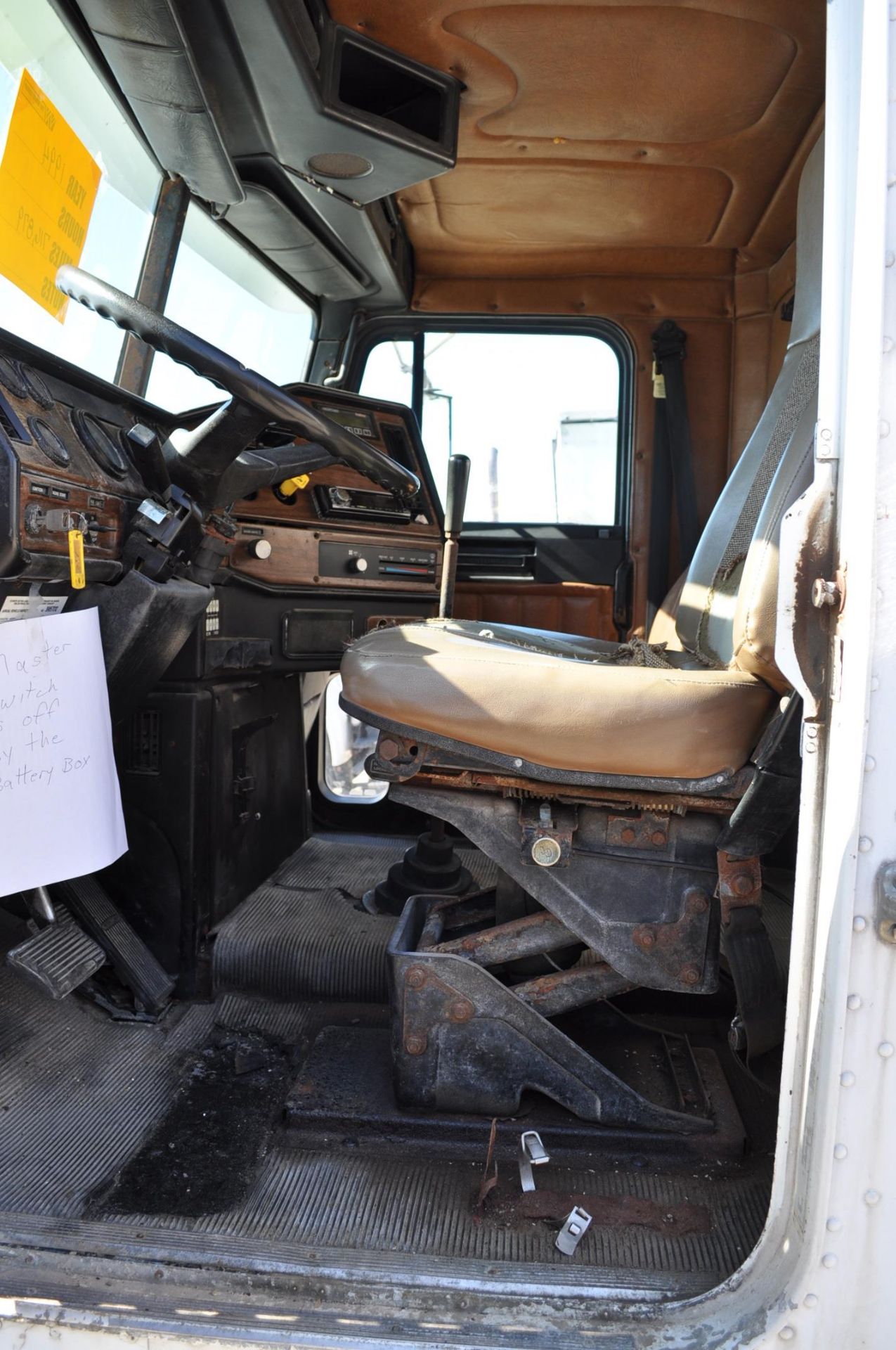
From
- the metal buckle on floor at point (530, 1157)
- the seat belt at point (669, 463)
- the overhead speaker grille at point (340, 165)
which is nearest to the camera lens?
the metal buckle on floor at point (530, 1157)

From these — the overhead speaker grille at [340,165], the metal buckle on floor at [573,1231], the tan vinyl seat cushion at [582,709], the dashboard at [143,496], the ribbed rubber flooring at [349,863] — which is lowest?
the metal buckle on floor at [573,1231]

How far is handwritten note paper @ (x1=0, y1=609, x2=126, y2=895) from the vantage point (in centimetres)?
123

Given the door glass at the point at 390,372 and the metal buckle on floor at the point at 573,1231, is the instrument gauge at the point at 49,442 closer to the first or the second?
the metal buckle on floor at the point at 573,1231

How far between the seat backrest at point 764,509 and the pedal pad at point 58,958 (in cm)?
115

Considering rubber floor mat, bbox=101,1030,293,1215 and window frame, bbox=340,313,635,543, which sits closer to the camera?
rubber floor mat, bbox=101,1030,293,1215

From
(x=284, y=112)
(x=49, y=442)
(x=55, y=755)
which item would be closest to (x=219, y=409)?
(x=49, y=442)

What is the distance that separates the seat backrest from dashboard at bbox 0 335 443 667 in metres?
0.74

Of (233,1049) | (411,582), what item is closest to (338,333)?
(411,582)

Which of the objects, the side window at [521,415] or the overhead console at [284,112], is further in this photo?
the side window at [521,415]

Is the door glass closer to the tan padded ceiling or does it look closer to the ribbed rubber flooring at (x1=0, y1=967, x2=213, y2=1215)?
the tan padded ceiling

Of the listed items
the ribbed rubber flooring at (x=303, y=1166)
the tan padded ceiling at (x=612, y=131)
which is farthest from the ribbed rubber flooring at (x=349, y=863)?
the tan padded ceiling at (x=612, y=131)

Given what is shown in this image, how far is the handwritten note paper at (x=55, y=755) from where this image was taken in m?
1.23

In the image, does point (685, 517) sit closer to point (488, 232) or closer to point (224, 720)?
point (488, 232)

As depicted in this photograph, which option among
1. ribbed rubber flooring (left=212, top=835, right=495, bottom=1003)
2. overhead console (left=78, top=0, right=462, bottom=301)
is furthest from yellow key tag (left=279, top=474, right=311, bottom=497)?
ribbed rubber flooring (left=212, top=835, right=495, bottom=1003)
